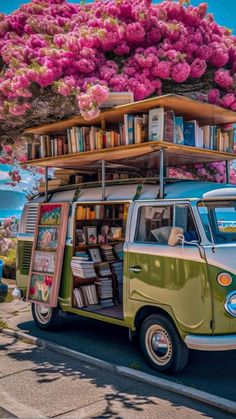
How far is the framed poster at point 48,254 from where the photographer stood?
24.7 ft

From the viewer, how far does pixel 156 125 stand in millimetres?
6133

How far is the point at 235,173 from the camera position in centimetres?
1081

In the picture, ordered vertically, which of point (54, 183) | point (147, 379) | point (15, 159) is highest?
point (15, 159)

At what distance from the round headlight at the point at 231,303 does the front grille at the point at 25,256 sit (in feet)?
14.2

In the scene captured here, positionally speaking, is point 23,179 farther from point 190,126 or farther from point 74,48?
point 190,126

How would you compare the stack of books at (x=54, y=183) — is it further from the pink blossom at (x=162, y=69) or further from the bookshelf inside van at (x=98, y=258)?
the pink blossom at (x=162, y=69)

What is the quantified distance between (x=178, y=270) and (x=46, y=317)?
3422mm

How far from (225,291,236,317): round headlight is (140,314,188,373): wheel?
0.77m

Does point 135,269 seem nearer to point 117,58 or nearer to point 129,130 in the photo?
point 129,130

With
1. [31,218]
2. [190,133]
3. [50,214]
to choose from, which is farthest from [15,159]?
[190,133]

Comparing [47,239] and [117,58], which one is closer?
[47,239]

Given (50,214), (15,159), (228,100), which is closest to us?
(50,214)

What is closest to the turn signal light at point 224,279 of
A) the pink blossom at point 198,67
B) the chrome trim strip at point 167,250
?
the chrome trim strip at point 167,250

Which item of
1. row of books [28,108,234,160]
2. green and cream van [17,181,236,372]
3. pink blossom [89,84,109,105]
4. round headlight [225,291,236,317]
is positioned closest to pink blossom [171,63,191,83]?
row of books [28,108,234,160]
